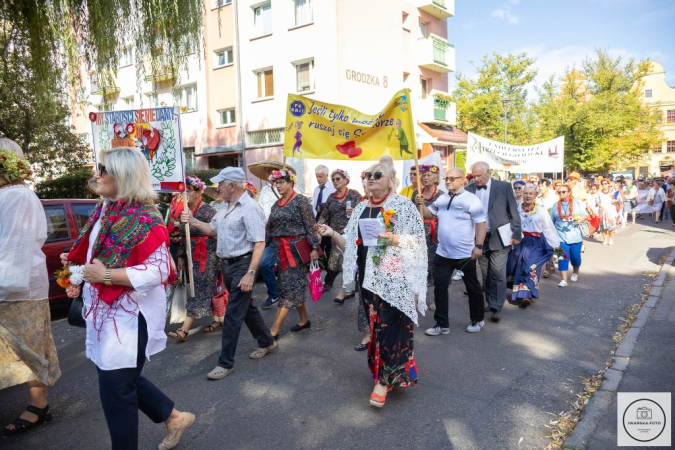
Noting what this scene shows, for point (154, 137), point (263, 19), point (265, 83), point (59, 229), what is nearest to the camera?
point (154, 137)

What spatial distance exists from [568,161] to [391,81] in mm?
14764

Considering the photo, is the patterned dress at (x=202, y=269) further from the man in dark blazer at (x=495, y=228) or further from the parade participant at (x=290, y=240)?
the man in dark blazer at (x=495, y=228)

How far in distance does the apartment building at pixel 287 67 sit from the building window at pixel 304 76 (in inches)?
1.6

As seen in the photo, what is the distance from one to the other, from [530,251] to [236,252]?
4669 millimetres

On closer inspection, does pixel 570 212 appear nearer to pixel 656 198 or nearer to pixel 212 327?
pixel 212 327

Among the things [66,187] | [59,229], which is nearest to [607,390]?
[59,229]

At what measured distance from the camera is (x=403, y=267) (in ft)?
13.1

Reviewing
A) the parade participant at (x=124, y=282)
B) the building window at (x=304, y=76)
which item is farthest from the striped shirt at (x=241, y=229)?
the building window at (x=304, y=76)

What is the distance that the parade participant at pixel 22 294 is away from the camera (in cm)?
315

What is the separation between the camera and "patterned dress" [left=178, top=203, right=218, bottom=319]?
5.77m

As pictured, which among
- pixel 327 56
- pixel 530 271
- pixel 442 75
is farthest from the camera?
pixel 442 75

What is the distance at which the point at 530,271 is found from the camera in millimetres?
7141

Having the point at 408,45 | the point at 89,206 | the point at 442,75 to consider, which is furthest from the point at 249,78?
the point at 89,206

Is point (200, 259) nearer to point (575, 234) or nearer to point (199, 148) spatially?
point (575, 234)
